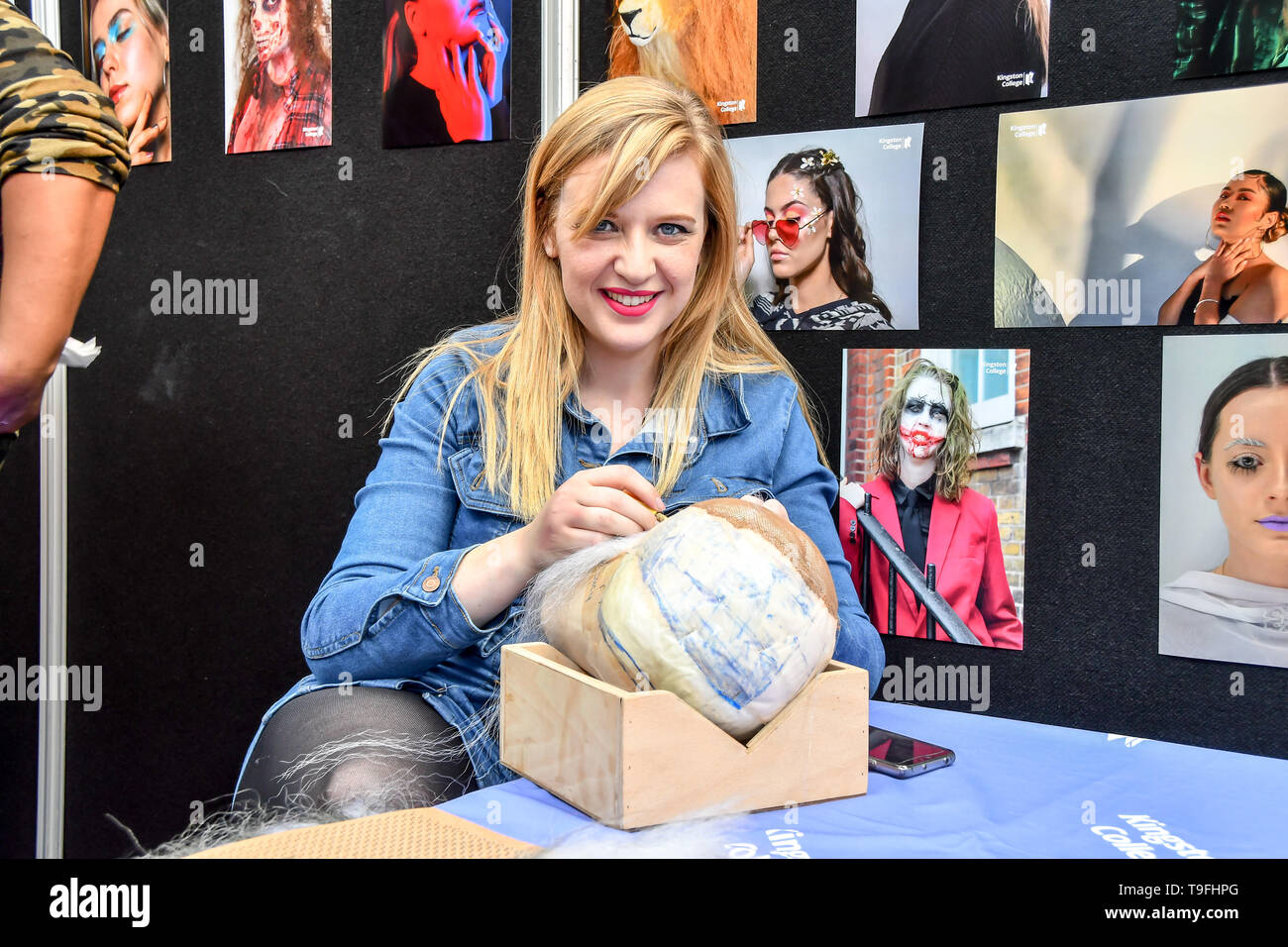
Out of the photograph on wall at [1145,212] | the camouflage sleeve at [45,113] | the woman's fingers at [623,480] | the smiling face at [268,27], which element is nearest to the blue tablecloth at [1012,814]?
the woman's fingers at [623,480]

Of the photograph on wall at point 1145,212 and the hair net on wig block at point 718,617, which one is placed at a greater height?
the photograph on wall at point 1145,212

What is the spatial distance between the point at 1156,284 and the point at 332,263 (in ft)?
3.68

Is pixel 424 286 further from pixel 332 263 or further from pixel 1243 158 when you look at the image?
pixel 1243 158

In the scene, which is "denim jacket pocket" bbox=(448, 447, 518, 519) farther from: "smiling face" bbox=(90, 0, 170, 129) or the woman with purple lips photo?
"smiling face" bbox=(90, 0, 170, 129)

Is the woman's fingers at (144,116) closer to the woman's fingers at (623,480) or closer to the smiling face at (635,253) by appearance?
the smiling face at (635,253)

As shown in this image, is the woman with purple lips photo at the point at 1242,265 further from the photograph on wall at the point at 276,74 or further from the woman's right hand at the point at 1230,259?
the photograph on wall at the point at 276,74

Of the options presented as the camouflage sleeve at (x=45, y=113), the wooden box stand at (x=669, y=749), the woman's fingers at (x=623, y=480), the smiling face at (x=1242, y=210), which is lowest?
the wooden box stand at (x=669, y=749)

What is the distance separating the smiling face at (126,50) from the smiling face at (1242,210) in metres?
1.51

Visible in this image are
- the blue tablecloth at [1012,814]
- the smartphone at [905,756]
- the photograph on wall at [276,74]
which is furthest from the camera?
the photograph on wall at [276,74]

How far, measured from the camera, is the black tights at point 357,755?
79 centimetres

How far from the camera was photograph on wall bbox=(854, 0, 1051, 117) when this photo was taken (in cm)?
108

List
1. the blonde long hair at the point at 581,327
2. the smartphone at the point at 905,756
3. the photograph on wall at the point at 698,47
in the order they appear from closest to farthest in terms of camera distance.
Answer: the smartphone at the point at 905,756
the blonde long hair at the point at 581,327
the photograph on wall at the point at 698,47

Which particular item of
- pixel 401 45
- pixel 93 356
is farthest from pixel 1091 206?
pixel 93 356

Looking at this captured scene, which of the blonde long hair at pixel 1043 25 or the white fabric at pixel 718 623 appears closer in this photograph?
the white fabric at pixel 718 623
